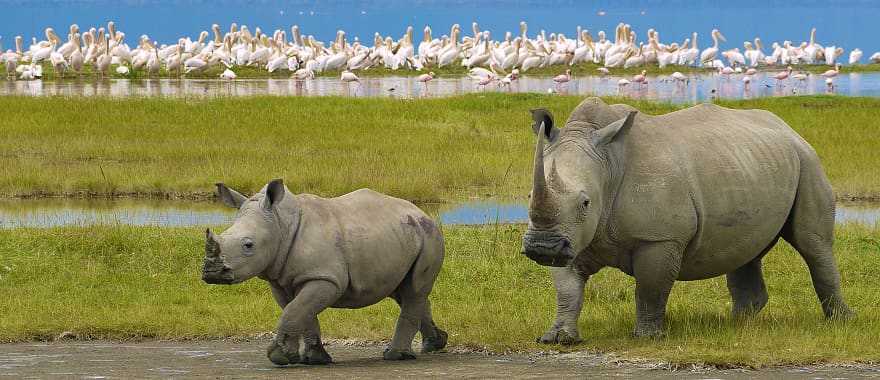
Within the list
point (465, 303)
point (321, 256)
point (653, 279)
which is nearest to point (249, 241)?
point (321, 256)

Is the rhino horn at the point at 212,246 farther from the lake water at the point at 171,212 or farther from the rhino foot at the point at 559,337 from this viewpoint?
the lake water at the point at 171,212

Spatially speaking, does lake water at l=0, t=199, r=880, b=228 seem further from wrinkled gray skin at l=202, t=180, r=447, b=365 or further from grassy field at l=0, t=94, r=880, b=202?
wrinkled gray skin at l=202, t=180, r=447, b=365

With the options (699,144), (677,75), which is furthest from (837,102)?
(699,144)

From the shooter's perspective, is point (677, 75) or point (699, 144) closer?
point (699, 144)

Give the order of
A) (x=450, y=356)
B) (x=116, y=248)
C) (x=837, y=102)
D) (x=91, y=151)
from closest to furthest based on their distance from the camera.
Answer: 1. (x=450, y=356)
2. (x=116, y=248)
3. (x=91, y=151)
4. (x=837, y=102)

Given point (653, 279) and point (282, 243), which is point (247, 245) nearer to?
point (282, 243)

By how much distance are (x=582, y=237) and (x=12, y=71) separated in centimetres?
4434

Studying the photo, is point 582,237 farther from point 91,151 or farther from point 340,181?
point 91,151

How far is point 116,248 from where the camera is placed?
522 inches

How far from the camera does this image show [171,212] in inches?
715

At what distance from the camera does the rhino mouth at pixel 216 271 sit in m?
7.82

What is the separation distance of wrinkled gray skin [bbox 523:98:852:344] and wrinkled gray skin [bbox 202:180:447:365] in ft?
2.85

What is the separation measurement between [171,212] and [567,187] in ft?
34.6

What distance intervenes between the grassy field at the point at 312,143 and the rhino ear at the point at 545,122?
Answer: 10210 mm
